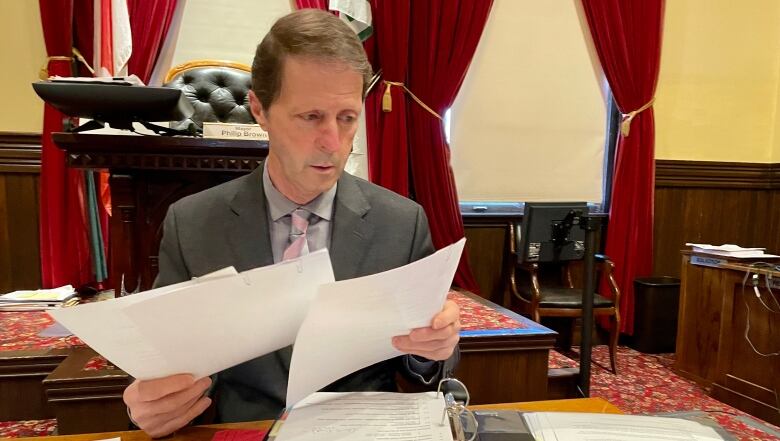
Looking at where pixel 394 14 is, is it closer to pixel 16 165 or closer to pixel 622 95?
pixel 622 95

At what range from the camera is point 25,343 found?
2.09 meters

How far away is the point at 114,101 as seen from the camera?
5.14 feet

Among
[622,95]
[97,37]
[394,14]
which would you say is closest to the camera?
[97,37]

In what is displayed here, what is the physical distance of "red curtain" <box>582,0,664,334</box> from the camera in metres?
3.78

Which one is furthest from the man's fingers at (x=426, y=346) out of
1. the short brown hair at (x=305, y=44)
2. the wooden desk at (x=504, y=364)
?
the wooden desk at (x=504, y=364)

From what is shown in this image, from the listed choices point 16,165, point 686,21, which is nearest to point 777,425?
point 686,21

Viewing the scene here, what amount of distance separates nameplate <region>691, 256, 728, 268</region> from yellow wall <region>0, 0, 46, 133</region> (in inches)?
157

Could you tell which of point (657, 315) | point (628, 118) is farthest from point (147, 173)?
point (657, 315)

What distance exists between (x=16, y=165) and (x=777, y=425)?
170 inches

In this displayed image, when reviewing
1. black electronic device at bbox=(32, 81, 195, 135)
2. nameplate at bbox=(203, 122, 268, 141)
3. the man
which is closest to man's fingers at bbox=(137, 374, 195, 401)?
the man

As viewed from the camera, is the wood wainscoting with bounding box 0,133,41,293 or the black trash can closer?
the wood wainscoting with bounding box 0,133,41,293

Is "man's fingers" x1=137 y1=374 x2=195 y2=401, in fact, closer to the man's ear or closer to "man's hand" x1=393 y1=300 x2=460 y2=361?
"man's hand" x1=393 y1=300 x2=460 y2=361

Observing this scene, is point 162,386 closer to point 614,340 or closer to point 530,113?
point 614,340

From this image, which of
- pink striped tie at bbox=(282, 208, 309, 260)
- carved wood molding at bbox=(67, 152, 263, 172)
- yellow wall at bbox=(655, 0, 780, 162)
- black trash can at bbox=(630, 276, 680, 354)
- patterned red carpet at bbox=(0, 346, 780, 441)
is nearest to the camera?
pink striped tie at bbox=(282, 208, 309, 260)
